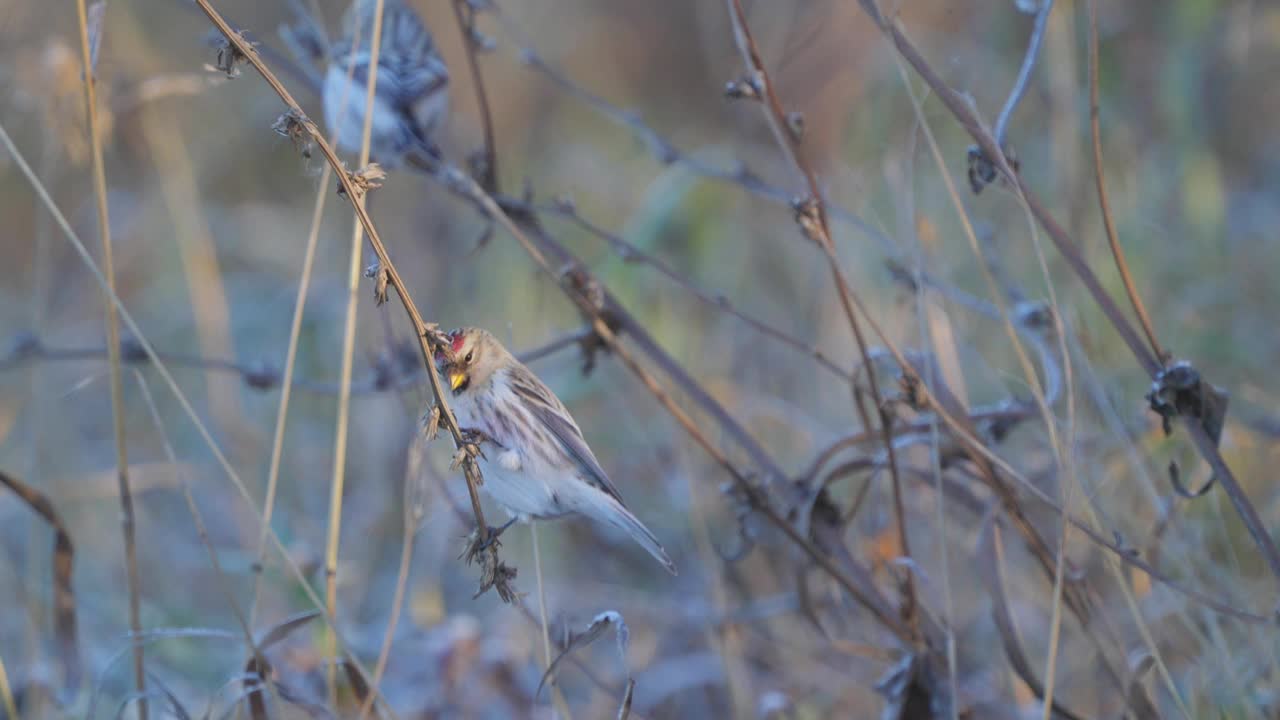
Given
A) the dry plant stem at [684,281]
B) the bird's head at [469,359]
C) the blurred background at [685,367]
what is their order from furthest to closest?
the blurred background at [685,367], the dry plant stem at [684,281], the bird's head at [469,359]

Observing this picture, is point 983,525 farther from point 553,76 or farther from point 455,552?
point 455,552

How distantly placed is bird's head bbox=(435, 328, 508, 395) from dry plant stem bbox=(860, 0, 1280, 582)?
76 cm

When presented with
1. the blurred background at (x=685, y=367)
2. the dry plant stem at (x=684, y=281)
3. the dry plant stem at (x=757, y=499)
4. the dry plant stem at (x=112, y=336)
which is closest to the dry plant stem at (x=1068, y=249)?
the blurred background at (x=685, y=367)

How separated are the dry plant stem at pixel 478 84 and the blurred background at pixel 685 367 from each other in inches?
3.2

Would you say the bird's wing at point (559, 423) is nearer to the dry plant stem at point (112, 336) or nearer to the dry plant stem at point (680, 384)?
the dry plant stem at point (680, 384)

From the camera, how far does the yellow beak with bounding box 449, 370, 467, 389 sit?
162cm

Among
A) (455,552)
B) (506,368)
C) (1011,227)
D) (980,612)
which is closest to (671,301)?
(1011,227)

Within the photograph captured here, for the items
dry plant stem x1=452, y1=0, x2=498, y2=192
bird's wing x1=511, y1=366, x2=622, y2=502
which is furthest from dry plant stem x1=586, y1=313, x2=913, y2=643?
dry plant stem x1=452, y1=0, x2=498, y2=192

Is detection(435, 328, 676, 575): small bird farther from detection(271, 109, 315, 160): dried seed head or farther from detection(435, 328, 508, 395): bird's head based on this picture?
detection(271, 109, 315, 160): dried seed head

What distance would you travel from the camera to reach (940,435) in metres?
2.17

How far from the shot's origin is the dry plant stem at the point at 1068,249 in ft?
5.52

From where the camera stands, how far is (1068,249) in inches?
72.1

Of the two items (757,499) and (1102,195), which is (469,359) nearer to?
(757,499)

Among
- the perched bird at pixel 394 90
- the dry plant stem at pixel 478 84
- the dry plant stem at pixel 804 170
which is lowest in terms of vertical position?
the dry plant stem at pixel 804 170
